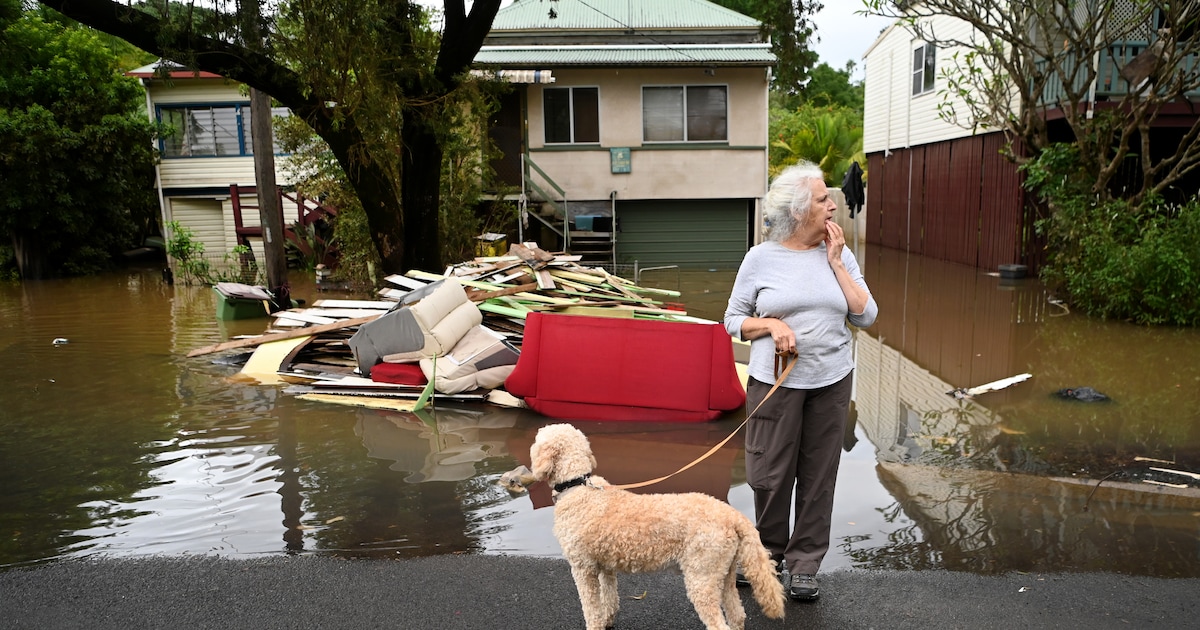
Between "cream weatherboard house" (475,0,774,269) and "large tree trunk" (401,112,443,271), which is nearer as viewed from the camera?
"large tree trunk" (401,112,443,271)

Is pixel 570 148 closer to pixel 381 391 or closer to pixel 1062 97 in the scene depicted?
pixel 1062 97

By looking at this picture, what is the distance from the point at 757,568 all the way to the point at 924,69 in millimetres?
22808

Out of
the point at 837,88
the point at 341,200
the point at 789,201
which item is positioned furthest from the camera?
the point at 837,88

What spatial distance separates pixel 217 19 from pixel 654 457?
741cm

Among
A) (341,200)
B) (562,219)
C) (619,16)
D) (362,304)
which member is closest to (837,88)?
(619,16)

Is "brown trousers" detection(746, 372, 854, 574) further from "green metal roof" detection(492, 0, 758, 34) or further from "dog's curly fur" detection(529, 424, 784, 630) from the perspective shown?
"green metal roof" detection(492, 0, 758, 34)

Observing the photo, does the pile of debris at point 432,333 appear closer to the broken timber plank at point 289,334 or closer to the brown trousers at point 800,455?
the broken timber plank at point 289,334

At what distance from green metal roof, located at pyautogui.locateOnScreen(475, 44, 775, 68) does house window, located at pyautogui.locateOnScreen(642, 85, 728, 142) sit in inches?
33.8

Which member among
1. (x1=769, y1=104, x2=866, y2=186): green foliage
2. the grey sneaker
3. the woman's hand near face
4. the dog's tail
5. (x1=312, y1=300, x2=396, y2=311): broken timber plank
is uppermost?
(x1=769, y1=104, x2=866, y2=186): green foliage

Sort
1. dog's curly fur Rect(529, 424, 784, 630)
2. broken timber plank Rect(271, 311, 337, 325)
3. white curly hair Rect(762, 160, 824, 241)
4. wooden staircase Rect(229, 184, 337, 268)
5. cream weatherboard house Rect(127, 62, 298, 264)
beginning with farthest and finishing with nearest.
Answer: cream weatherboard house Rect(127, 62, 298, 264) < wooden staircase Rect(229, 184, 337, 268) < broken timber plank Rect(271, 311, 337, 325) < white curly hair Rect(762, 160, 824, 241) < dog's curly fur Rect(529, 424, 784, 630)

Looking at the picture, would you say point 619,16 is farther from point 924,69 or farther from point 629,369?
point 629,369

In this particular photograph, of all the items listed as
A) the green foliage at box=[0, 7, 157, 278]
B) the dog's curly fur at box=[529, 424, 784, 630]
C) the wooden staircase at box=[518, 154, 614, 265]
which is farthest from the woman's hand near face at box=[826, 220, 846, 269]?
the green foliage at box=[0, 7, 157, 278]

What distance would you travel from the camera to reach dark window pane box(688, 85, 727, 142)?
21578mm

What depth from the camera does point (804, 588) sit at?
3949mm
